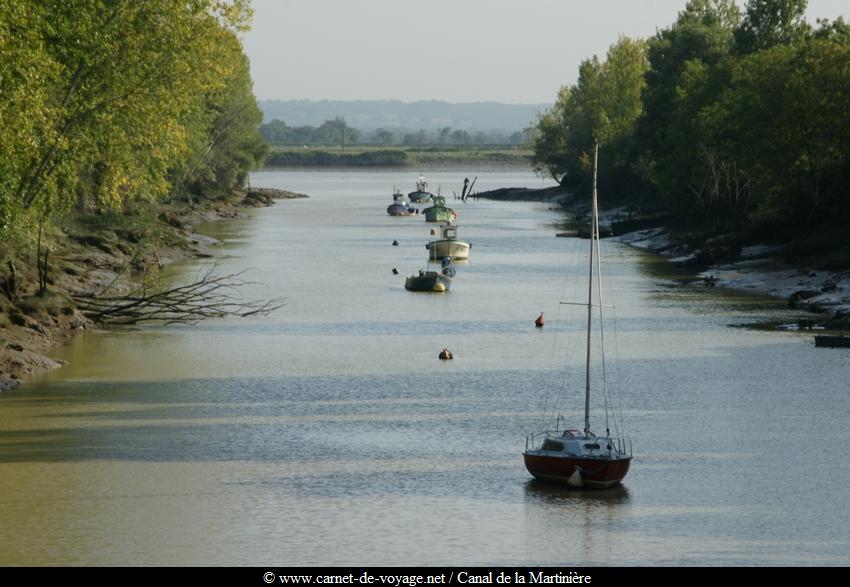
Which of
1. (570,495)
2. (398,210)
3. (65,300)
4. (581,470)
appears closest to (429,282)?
(65,300)

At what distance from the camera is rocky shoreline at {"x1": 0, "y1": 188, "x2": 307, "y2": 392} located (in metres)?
54.3

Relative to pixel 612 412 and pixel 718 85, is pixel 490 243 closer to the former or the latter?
pixel 718 85

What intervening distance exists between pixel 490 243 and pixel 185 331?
64956mm

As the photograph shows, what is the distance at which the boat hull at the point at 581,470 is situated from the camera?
123 feet

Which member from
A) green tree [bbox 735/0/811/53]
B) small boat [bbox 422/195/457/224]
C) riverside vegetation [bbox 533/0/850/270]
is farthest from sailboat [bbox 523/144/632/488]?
small boat [bbox 422/195/457/224]

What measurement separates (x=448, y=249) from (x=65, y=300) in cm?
5161

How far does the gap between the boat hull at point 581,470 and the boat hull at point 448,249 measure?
7284 cm

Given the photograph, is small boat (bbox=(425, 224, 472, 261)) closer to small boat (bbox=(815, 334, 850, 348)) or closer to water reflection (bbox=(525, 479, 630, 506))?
small boat (bbox=(815, 334, 850, 348))

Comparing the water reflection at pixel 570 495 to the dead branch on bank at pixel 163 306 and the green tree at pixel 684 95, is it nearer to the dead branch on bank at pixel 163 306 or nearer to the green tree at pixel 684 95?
the dead branch on bank at pixel 163 306

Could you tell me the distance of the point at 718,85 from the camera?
118188 millimetres

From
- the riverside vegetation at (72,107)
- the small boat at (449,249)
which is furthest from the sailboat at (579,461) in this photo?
the small boat at (449,249)

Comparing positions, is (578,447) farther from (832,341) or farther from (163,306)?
(163,306)

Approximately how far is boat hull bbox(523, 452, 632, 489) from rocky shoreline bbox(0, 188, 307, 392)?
21745mm
